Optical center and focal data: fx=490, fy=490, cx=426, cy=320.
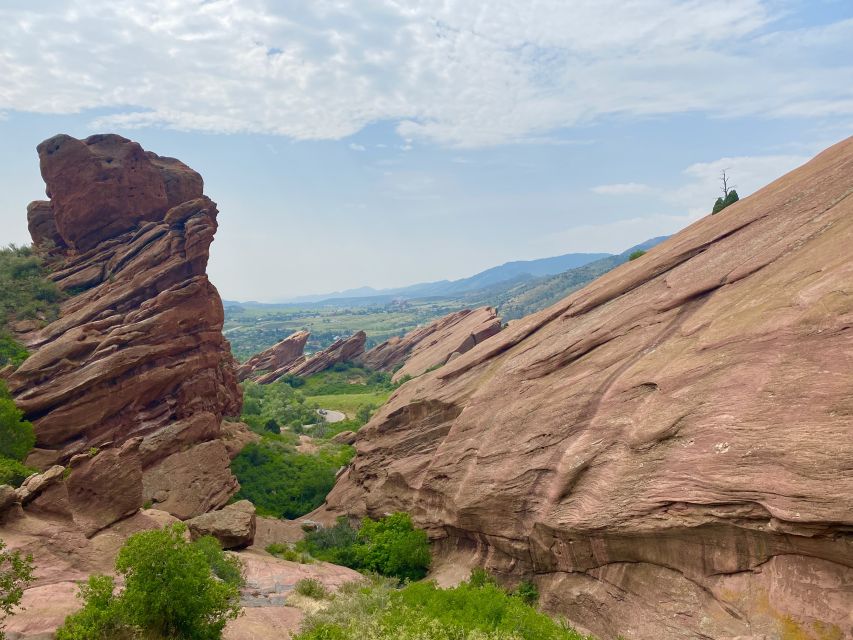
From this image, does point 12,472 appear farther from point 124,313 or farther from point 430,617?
point 430,617

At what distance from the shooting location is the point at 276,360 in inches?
5748

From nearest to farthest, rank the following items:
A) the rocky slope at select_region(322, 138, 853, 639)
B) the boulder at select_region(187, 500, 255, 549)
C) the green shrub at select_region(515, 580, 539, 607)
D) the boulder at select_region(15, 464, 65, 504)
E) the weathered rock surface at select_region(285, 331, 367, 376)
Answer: the rocky slope at select_region(322, 138, 853, 639), the green shrub at select_region(515, 580, 539, 607), the boulder at select_region(15, 464, 65, 504), the boulder at select_region(187, 500, 255, 549), the weathered rock surface at select_region(285, 331, 367, 376)

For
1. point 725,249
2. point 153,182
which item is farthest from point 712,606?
point 153,182

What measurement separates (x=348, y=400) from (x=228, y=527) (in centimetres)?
7854

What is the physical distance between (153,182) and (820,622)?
66305 mm

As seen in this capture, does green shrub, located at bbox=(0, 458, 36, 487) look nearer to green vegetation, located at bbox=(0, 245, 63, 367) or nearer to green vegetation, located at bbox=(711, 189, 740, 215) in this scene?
green vegetation, located at bbox=(0, 245, 63, 367)

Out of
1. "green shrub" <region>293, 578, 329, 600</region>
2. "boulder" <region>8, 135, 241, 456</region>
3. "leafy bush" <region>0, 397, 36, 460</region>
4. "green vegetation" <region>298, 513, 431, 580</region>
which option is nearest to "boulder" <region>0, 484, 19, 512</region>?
Result: "green shrub" <region>293, 578, 329, 600</region>

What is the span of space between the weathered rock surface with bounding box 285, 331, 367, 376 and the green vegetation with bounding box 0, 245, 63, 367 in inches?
3304

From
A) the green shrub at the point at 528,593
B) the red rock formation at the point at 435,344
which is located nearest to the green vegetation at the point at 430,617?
the green shrub at the point at 528,593

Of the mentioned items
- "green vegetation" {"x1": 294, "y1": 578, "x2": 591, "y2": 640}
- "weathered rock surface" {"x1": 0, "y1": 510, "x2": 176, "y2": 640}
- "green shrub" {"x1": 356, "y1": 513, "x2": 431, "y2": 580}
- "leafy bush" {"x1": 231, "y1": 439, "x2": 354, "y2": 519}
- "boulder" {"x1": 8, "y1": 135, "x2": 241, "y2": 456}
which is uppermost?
"boulder" {"x1": 8, "y1": 135, "x2": 241, "y2": 456}

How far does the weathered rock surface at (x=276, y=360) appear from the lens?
13525cm

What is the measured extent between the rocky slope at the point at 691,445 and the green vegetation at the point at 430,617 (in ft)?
9.47

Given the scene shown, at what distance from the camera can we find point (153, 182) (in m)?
57.6

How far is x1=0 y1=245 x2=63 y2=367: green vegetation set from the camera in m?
44.1
